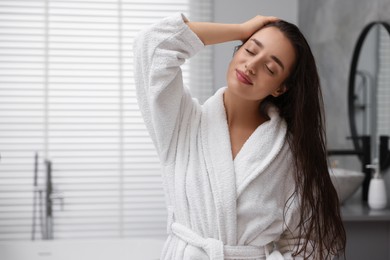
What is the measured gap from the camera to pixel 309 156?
Result: 145cm

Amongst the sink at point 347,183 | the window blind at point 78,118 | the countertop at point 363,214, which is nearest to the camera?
the countertop at point 363,214

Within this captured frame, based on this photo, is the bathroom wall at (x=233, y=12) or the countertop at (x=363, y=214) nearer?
the countertop at (x=363, y=214)

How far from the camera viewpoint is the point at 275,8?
3.79 m

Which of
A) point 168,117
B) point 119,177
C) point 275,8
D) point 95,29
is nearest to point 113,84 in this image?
point 95,29

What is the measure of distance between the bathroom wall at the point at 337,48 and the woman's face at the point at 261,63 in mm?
1787

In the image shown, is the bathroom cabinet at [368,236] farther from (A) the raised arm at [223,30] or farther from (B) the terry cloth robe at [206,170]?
(A) the raised arm at [223,30]

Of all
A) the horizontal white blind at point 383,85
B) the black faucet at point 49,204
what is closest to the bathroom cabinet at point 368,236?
the horizontal white blind at point 383,85

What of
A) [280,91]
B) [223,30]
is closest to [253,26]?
[223,30]

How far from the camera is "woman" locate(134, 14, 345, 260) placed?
139 cm

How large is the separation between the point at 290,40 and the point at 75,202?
8.66 feet

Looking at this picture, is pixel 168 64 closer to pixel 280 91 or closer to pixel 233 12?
pixel 280 91

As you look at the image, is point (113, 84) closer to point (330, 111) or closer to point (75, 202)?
point (75, 202)

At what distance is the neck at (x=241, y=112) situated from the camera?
152 centimetres

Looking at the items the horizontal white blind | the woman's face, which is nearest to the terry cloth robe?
the woman's face
